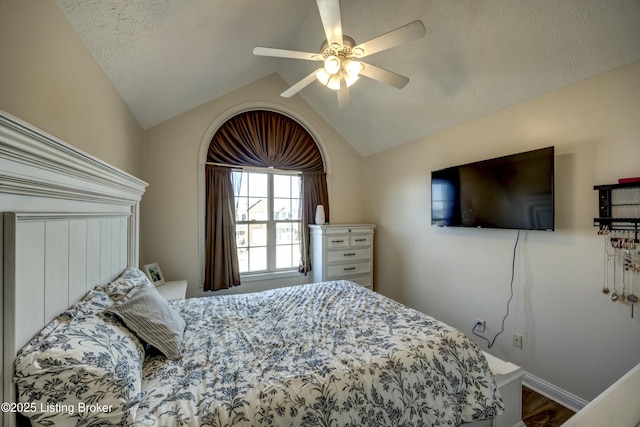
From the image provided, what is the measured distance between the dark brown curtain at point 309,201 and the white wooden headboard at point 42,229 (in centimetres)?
229

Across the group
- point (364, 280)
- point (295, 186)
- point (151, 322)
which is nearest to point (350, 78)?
point (151, 322)

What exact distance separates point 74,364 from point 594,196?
2798 millimetres

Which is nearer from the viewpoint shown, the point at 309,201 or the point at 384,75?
the point at 384,75

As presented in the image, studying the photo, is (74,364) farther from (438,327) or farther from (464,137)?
(464,137)

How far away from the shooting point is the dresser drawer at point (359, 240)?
3357mm

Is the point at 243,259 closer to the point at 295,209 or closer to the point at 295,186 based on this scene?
the point at 295,209

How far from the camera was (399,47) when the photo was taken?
7.06 ft

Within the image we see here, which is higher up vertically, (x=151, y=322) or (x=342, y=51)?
(x=342, y=51)

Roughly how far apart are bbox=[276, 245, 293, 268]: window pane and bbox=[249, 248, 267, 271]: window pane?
6.9 inches

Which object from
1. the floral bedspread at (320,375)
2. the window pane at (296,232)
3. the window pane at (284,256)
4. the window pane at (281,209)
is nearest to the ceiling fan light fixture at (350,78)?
the floral bedspread at (320,375)

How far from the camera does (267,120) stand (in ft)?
10.7

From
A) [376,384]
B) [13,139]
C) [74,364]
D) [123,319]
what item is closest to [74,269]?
[123,319]

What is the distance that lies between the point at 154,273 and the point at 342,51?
2.62 m

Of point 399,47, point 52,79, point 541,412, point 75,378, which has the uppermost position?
point 399,47
